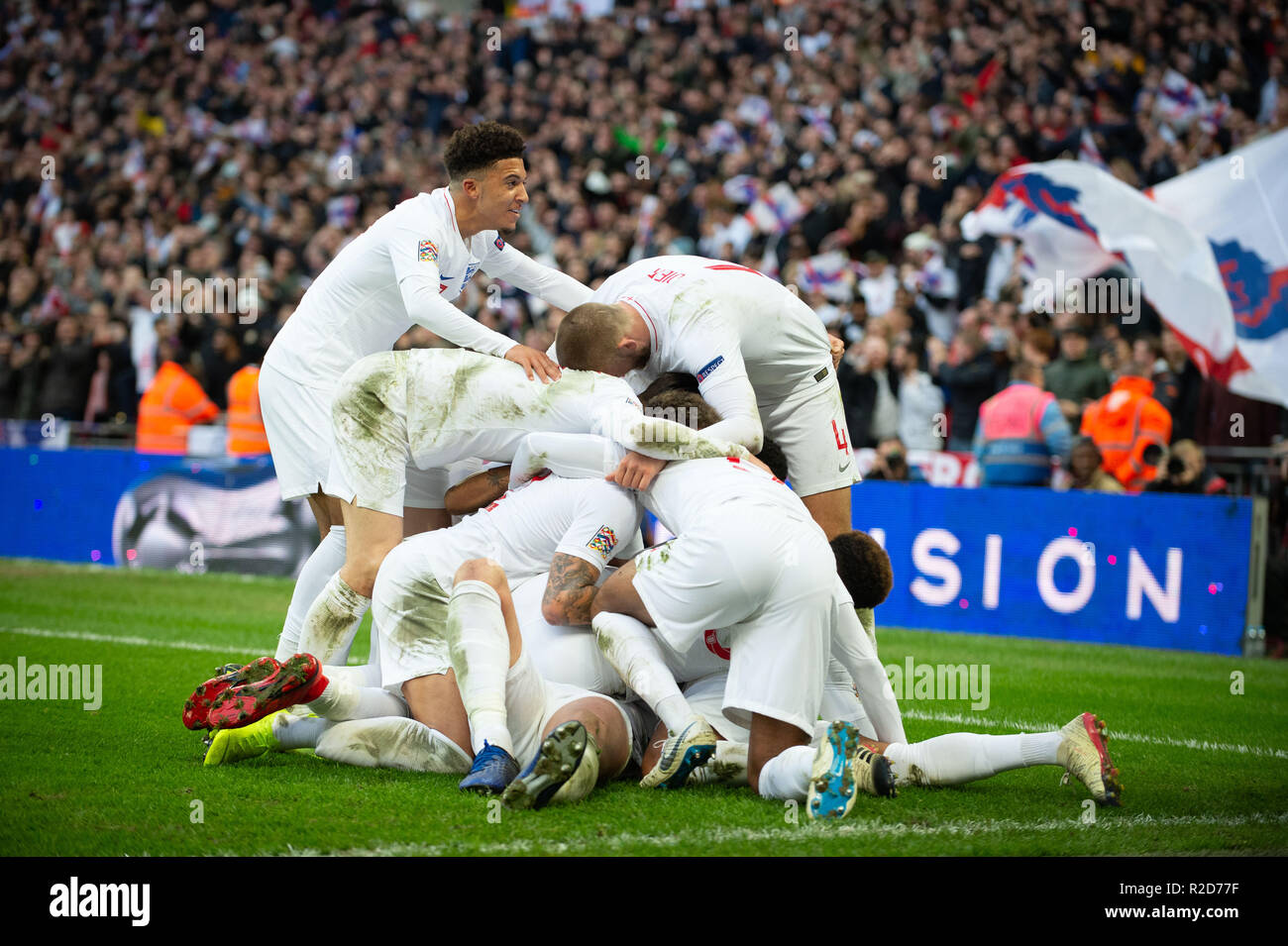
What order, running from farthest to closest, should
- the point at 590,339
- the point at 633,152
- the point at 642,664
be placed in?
the point at 633,152 < the point at 590,339 < the point at 642,664

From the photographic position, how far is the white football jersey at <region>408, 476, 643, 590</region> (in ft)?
16.2

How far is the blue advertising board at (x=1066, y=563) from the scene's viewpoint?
9070 mm

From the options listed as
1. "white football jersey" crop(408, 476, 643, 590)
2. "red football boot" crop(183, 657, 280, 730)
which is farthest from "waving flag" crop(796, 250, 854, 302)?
"red football boot" crop(183, 657, 280, 730)

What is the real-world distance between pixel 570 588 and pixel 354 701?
2.80ft

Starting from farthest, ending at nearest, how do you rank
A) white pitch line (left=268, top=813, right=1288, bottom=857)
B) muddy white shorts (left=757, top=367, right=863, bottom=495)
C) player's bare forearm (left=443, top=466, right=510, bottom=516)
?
muddy white shorts (left=757, top=367, right=863, bottom=495), player's bare forearm (left=443, top=466, right=510, bottom=516), white pitch line (left=268, top=813, right=1288, bottom=857)

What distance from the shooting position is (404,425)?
5.49 m

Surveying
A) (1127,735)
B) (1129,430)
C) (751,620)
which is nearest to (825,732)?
(751,620)

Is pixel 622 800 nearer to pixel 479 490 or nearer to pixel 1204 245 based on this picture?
pixel 479 490

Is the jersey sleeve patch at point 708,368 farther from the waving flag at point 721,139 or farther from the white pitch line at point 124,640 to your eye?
the waving flag at point 721,139

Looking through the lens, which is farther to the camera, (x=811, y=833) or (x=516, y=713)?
(x=516, y=713)

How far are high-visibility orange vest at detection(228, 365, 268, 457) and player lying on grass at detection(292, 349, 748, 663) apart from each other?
7190 millimetres

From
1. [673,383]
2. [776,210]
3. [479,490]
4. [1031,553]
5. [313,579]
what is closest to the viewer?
[673,383]

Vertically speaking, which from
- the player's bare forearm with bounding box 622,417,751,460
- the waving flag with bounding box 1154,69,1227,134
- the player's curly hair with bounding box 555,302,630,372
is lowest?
the player's bare forearm with bounding box 622,417,751,460

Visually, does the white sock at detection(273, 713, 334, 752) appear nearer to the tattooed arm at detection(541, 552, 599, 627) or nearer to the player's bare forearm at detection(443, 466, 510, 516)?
the tattooed arm at detection(541, 552, 599, 627)
